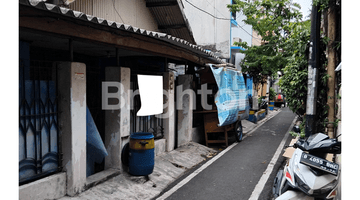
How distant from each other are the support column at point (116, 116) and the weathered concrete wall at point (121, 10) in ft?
6.66

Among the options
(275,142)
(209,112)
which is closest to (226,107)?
(209,112)

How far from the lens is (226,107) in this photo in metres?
9.60

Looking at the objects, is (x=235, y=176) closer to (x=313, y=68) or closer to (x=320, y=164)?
(x=313, y=68)

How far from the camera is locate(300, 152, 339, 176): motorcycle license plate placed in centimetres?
358

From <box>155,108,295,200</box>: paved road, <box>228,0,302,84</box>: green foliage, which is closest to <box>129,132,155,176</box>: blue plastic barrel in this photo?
<box>155,108,295,200</box>: paved road

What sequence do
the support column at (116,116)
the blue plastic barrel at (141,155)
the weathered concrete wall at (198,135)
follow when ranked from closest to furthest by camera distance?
the blue plastic barrel at (141,155)
the support column at (116,116)
the weathered concrete wall at (198,135)

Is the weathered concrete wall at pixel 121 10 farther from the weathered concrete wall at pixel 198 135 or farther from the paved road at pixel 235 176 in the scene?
the paved road at pixel 235 176

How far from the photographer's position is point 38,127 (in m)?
4.82

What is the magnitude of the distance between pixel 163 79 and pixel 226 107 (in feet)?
8.85

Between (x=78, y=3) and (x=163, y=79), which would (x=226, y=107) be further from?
(x=78, y=3)

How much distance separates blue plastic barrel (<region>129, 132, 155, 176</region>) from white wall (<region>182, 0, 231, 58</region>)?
526 inches

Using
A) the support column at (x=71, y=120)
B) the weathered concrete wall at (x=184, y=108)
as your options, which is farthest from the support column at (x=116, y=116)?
the weathered concrete wall at (x=184, y=108)

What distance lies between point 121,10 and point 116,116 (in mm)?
3820

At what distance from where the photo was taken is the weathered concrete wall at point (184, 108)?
9.69 m
